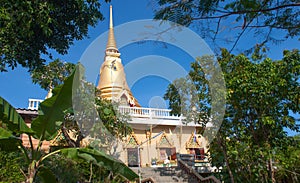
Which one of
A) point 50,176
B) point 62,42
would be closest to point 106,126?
point 62,42

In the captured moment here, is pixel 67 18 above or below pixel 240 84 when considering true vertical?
above

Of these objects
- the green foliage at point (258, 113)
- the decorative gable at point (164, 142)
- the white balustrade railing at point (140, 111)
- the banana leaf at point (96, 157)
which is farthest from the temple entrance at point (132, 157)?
the banana leaf at point (96, 157)

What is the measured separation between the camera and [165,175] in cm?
931

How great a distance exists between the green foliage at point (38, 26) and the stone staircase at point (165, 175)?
4.65 m

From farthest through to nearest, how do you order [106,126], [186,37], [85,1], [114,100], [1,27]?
[114,100], [106,126], [85,1], [1,27], [186,37]

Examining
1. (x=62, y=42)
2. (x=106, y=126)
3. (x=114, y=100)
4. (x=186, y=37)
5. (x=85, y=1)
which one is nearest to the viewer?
(x=186, y=37)

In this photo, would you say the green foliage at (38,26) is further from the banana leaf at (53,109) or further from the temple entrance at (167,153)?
the temple entrance at (167,153)

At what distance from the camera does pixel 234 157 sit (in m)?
6.73

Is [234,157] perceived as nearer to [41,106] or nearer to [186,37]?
[186,37]

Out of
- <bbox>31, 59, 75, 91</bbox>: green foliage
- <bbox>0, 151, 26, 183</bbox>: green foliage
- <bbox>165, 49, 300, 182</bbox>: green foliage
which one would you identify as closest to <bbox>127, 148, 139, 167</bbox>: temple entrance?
<bbox>31, 59, 75, 91</bbox>: green foliage

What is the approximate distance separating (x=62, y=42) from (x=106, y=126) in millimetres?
2865

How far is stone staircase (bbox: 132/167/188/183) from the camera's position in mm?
8686

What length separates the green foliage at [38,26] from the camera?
498cm

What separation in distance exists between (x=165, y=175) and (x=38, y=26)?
6154 millimetres
